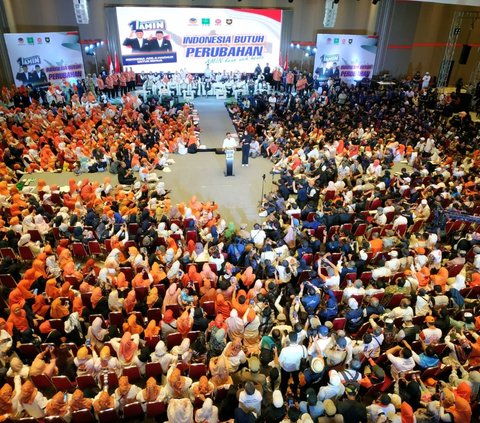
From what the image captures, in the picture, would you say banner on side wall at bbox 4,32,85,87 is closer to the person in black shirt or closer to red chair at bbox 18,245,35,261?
red chair at bbox 18,245,35,261

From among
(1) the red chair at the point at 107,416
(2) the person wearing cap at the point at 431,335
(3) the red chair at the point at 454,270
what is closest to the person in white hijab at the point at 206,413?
(1) the red chair at the point at 107,416

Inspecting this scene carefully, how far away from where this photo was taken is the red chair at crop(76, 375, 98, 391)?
16.5 ft

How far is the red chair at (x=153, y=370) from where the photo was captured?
5242 millimetres

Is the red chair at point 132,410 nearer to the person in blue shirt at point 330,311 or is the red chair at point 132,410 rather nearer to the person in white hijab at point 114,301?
the person in white hijab at point 114,301

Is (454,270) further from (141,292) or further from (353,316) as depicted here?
(141,292)

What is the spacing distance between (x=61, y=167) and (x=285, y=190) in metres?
6.89

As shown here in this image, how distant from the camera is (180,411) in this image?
175 inches

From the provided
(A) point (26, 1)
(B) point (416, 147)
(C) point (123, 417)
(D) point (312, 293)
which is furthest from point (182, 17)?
(C) point (123, 417)

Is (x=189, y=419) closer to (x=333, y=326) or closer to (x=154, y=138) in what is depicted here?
(x=333, y=326)

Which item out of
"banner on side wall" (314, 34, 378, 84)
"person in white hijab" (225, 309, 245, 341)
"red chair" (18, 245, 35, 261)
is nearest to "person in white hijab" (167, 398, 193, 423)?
"person in white hijab" (225, 309, 245, 341)

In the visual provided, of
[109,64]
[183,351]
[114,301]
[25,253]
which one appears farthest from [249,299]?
[109,64]

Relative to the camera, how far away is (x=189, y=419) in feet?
14.7

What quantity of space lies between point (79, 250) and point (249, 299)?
3702 millimetres

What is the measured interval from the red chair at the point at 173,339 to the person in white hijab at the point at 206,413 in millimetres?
1265
